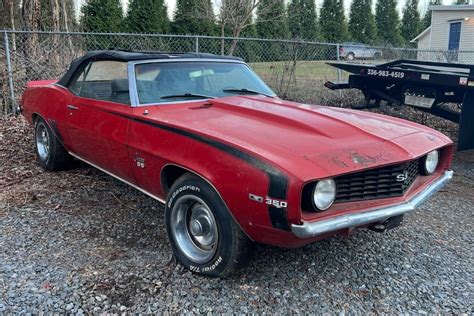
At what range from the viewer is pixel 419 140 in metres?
3.35

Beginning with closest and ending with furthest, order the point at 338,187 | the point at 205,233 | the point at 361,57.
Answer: the point at 338,187, the point at 205,233, the point at 361,57

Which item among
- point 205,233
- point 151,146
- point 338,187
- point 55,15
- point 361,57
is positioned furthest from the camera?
point 361,57

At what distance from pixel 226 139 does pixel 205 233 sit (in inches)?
28.6

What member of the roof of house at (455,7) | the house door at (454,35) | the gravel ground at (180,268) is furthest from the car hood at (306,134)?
the house door at (454,35)

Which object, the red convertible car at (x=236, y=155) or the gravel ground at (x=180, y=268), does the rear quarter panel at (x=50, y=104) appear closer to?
the red convertible car at (x=236, y=155)

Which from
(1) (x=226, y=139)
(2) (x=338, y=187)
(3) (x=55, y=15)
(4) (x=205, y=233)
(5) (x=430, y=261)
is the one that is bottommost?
(5) (x=430, y=261)

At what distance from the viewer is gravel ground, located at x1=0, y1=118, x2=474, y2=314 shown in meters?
2.91

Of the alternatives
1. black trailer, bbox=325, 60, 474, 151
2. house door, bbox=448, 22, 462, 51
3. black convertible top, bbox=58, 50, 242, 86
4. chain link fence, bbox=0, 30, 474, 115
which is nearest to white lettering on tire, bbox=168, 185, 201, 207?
black convertible top, bbox=58, 50, 242, 86

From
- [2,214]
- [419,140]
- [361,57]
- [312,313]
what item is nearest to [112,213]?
[2,214]

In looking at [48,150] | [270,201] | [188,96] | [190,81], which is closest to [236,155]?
[270,201]

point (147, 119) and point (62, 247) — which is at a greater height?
point (147, 119)

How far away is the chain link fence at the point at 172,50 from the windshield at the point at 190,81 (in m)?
4.22

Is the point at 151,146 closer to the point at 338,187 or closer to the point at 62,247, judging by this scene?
the point at 62,247

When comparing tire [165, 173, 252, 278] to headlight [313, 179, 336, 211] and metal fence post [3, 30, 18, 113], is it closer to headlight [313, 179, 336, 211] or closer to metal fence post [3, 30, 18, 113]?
headlight [313, 179, 336, 211]
